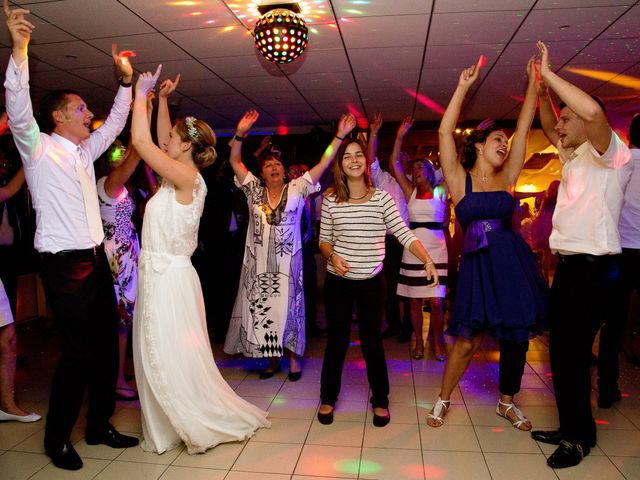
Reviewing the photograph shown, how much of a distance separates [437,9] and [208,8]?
1556 millimetres

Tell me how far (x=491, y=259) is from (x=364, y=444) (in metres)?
1.15

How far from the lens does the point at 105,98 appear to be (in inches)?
226

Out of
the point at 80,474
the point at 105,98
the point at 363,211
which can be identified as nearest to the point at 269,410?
the point at 80,474

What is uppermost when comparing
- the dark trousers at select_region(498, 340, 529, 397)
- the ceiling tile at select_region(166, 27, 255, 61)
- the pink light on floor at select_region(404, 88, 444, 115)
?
the ceiling tile at select_region(166, 27, 255, 61)

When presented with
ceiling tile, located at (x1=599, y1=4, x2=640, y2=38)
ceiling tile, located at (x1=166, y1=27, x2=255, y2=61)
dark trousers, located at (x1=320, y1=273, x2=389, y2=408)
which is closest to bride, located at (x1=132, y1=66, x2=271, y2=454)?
dark trousers, located at (x1=320, y1=273, x2=389, y2=408)

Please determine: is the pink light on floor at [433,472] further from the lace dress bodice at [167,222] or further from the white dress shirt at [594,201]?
the lace dress bodice at [167,222]

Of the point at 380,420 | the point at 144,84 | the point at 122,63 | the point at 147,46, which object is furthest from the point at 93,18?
the point at 380,420

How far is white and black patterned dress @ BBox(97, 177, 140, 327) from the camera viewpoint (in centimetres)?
298

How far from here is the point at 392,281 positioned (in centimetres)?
474

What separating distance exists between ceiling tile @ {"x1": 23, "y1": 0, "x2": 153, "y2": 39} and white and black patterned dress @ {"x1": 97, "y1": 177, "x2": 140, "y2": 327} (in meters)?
1.19

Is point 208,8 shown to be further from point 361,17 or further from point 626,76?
point 626,76

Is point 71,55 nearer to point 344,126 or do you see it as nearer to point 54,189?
point 54,189

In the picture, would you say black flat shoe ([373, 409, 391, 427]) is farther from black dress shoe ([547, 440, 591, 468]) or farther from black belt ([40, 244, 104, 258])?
black belt ([40, 244, 104, 258])

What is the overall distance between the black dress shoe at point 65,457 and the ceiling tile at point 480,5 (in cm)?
335
